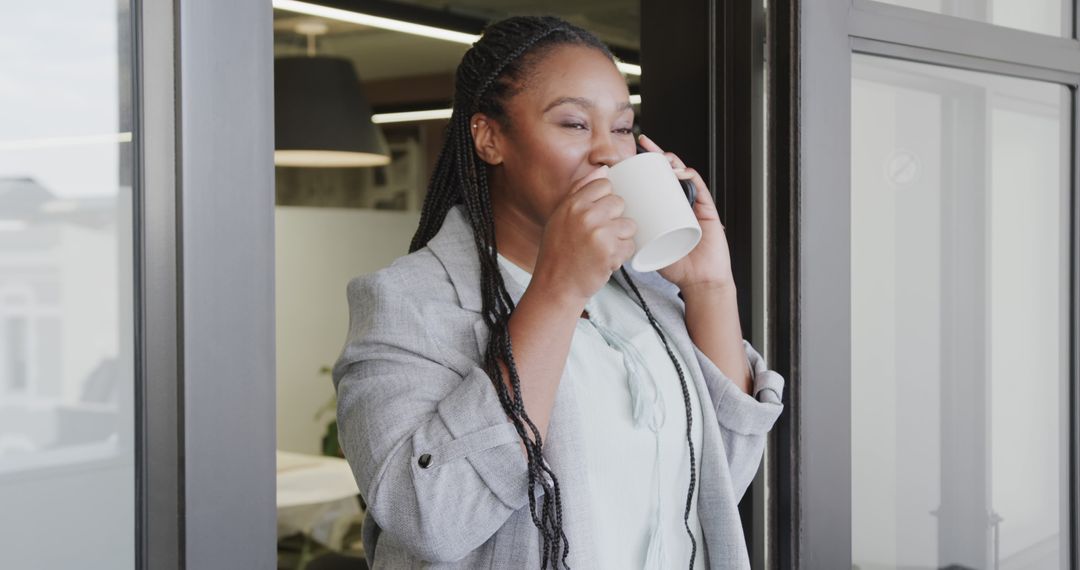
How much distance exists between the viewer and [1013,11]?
172cm

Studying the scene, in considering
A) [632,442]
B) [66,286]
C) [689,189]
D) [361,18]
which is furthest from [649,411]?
[361,18]

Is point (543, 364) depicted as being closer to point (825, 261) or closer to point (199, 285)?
point (199, 285)

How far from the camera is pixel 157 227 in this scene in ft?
2.88

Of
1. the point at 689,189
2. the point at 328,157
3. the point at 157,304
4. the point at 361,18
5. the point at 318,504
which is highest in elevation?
the point at 361,18

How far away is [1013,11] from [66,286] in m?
1.49

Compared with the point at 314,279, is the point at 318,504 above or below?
below

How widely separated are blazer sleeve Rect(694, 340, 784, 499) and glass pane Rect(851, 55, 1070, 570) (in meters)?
0.29

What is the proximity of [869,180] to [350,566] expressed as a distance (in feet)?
7.84

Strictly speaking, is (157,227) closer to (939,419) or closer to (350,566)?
(939,419)

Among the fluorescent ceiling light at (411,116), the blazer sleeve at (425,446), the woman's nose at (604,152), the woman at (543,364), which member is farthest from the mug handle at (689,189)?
the fluorescent ceiling light at (411,116)

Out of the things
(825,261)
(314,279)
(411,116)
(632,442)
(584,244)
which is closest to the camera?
(584,244)

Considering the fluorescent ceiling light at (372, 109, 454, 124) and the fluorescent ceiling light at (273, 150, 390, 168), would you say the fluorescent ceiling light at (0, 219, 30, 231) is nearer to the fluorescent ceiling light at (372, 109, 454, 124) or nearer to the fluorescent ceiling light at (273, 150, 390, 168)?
the fluorescent ceiling light at (273, 150, 390, 168)

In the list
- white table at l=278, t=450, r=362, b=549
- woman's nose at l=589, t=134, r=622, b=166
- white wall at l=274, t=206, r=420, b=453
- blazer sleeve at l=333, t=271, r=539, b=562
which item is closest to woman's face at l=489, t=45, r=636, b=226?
woman's nose at l=589, t=134, r=622, b=166

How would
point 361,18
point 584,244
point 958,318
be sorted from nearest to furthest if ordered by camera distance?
point 584,244, point 958,318, point 361,18
